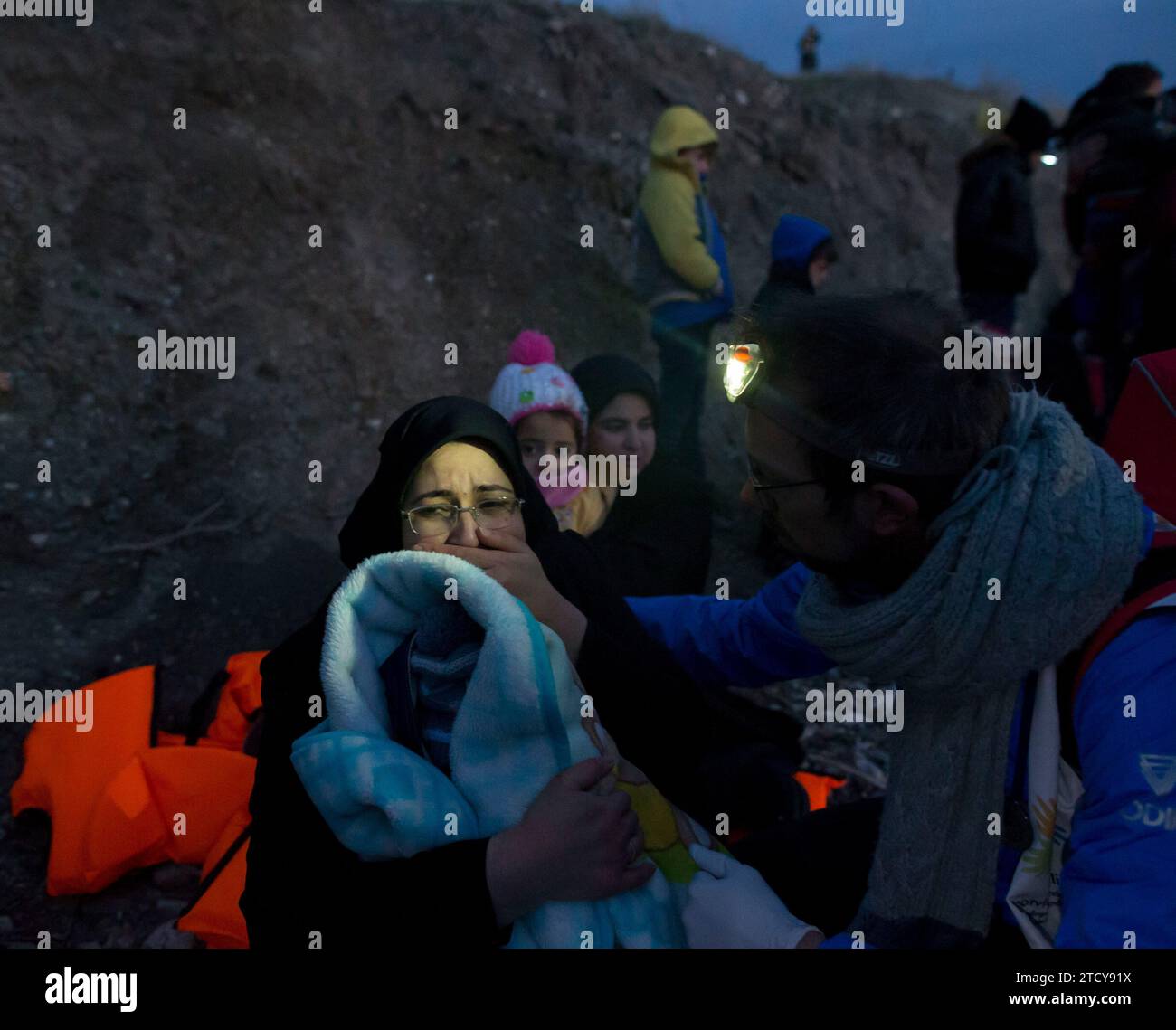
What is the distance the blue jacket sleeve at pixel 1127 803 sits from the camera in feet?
4.34

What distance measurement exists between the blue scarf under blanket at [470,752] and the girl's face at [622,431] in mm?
2629

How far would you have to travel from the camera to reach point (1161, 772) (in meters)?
1.35

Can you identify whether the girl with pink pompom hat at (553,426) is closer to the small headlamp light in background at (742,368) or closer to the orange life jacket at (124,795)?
the orange life jacket at (124,795)

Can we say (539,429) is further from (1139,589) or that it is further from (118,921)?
(1139,589)

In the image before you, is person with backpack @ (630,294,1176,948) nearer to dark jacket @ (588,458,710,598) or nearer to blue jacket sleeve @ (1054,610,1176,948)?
blue jacket sleeve @ (1054,610,1176,948)

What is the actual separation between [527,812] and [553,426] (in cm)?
250

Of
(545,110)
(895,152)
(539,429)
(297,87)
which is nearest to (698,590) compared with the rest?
(539,429)

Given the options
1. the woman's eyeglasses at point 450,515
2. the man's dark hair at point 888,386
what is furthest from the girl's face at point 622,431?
the man's dark hair at point 888,386

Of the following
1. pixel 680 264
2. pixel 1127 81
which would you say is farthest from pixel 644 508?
pixel 1127 81
